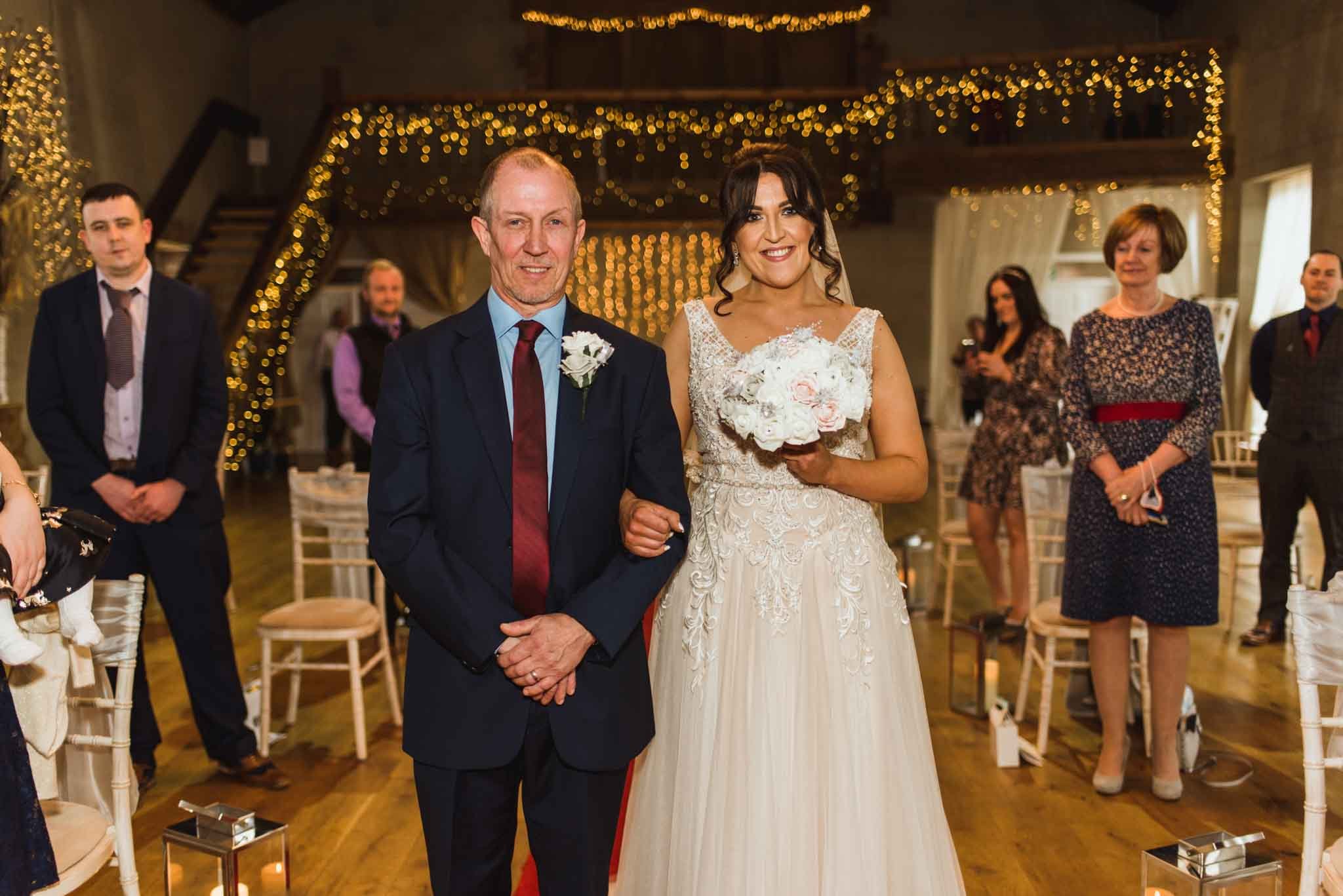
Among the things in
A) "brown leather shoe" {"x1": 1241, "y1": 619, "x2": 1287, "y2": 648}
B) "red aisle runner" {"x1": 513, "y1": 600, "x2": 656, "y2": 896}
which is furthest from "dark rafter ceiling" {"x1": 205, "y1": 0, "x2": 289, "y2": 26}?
"red aisle runner" {"x1": 513, "y1": 600, "x2": 656, "y2": 896}

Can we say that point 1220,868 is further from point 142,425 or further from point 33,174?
point 33,174

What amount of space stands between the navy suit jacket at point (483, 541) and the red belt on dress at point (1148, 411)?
2.21 meters

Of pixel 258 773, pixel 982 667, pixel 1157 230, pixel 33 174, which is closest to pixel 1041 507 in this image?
pixel 982 667

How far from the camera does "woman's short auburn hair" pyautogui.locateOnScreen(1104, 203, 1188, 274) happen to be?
369 cm

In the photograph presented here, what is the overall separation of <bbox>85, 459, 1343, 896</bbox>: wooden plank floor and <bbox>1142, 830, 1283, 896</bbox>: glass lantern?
632mm

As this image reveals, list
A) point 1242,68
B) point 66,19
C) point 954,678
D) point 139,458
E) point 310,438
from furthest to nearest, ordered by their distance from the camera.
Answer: point 310,438, point 1242,68, point 66,19, point 954,678, point 139,458

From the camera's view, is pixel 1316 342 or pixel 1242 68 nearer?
pixel 1316 342

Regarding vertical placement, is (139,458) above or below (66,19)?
below

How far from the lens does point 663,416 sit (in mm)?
2123

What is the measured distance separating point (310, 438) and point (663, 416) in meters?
13.5

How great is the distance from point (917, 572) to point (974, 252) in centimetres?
703

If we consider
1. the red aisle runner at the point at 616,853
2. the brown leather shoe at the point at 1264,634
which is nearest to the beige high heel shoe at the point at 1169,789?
the red aisle runner at the point at 616,853

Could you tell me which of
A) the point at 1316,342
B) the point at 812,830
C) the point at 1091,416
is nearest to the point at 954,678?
the point at 1091,416

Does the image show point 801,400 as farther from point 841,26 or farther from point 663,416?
point 841,26
